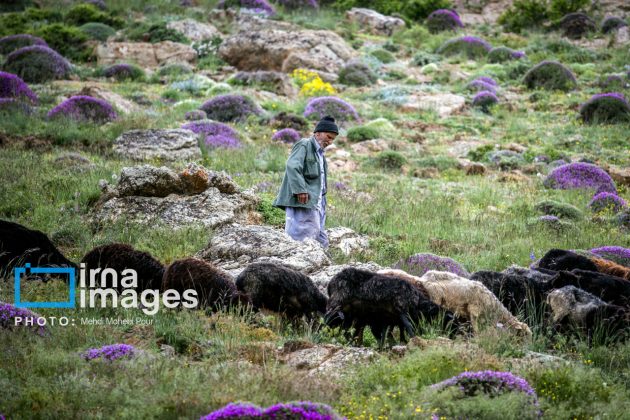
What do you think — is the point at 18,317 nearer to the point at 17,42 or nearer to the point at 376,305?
the point at 376,305

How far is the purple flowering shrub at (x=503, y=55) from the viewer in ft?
89.5

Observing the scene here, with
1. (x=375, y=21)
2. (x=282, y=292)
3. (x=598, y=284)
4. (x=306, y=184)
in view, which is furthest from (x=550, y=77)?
(x=282, y=292)

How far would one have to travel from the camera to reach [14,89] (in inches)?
707

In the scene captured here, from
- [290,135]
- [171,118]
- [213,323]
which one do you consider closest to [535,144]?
[290,135]

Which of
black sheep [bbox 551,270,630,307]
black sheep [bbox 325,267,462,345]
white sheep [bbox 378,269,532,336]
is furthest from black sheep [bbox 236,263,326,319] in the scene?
black sheep [bbox 551,270,630,307]

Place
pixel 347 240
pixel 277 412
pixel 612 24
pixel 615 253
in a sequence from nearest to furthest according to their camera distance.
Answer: pixel 277 412, pixel 615 253, pixel 347 240, pixel 612 24

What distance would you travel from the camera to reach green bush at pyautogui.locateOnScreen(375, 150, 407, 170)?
1579 cm

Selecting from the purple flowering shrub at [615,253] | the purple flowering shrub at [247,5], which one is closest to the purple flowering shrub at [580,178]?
the purple flowering shrub at [615,253]

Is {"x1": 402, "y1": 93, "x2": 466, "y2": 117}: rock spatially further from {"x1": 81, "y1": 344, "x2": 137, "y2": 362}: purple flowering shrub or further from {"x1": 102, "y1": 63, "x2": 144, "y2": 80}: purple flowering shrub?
{"x1": 81, "y1": 344, "x2": 137, "y2": 362}: purple flowering shrub

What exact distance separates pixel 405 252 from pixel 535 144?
9.86 meters

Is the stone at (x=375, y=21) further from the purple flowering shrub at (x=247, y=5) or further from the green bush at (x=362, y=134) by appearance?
the green bush at (x=362, y=134)

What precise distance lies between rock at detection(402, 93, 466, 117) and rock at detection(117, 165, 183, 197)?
1226 centimetres

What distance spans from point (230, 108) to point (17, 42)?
9.87 metres

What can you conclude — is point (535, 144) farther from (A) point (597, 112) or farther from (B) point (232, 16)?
(B) point (232, 16)
